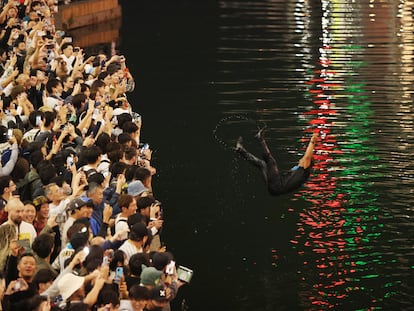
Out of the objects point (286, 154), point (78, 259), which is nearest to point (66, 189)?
point (78, 259)

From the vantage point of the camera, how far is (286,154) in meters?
21.1

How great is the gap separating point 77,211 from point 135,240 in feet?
2.62

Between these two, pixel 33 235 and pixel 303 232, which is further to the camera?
pixel 303 232

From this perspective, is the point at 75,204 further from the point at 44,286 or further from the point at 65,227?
the point at 44,286

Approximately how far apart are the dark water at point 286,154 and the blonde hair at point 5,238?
12.6 ft

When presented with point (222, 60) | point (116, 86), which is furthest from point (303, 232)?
point (222, 60)

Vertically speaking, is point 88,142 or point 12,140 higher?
point 12,140

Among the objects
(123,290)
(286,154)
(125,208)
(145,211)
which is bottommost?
(286,154)

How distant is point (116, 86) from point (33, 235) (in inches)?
334

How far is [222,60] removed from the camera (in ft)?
107

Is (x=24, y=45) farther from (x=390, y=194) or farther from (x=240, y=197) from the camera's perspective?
(x=390, y=194)

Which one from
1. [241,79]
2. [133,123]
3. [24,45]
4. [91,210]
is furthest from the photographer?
[241,79]

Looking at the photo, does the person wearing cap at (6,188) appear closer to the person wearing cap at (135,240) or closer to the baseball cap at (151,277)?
the person wearing cap at (135,240)

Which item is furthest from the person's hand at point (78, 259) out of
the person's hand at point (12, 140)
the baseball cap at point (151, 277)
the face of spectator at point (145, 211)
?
the person's hand at point (12, 140)
